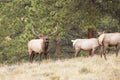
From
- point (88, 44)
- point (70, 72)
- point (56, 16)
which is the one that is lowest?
point (88, 44)

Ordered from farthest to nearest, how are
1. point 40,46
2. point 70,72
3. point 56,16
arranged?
1. point 56,16
2. point 40,46
3. point 70,72

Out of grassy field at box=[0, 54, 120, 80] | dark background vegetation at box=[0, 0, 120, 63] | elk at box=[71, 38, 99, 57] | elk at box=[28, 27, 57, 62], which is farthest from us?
dark background vegetation at box=[0, 0, 120, 63]

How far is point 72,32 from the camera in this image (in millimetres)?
27375

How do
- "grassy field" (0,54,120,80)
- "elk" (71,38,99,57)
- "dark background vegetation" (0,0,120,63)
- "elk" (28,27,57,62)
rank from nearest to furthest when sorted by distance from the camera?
1. "grassy field" (0,54,120,80)
2. "elk" (28,27,57,62)
3. "elk" (71,38,99,57)
4. "dark background vegetation" (0,0,120,63)

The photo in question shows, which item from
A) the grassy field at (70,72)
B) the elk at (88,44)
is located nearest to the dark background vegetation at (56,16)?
the elk at (88,44)

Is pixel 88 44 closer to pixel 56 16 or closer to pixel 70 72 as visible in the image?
pixel 56 16

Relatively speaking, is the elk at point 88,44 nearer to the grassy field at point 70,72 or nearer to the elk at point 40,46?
the elk at point 40,46

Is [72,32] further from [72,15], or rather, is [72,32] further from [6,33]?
[72,15]

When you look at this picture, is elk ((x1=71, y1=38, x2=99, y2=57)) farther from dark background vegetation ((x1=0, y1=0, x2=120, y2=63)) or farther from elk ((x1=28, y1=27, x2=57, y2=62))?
elk ((x1=28, y1=27, x2=57, y2=62))

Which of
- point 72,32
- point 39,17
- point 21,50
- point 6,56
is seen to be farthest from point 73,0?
point 6,56

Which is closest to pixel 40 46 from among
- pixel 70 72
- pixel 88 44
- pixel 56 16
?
pixel 88 44

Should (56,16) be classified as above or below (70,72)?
above

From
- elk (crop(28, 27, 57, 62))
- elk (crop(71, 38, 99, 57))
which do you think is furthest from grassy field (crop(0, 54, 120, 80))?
elk (crop(71, 38, 99, 57))

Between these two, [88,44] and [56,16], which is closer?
[88,44]
